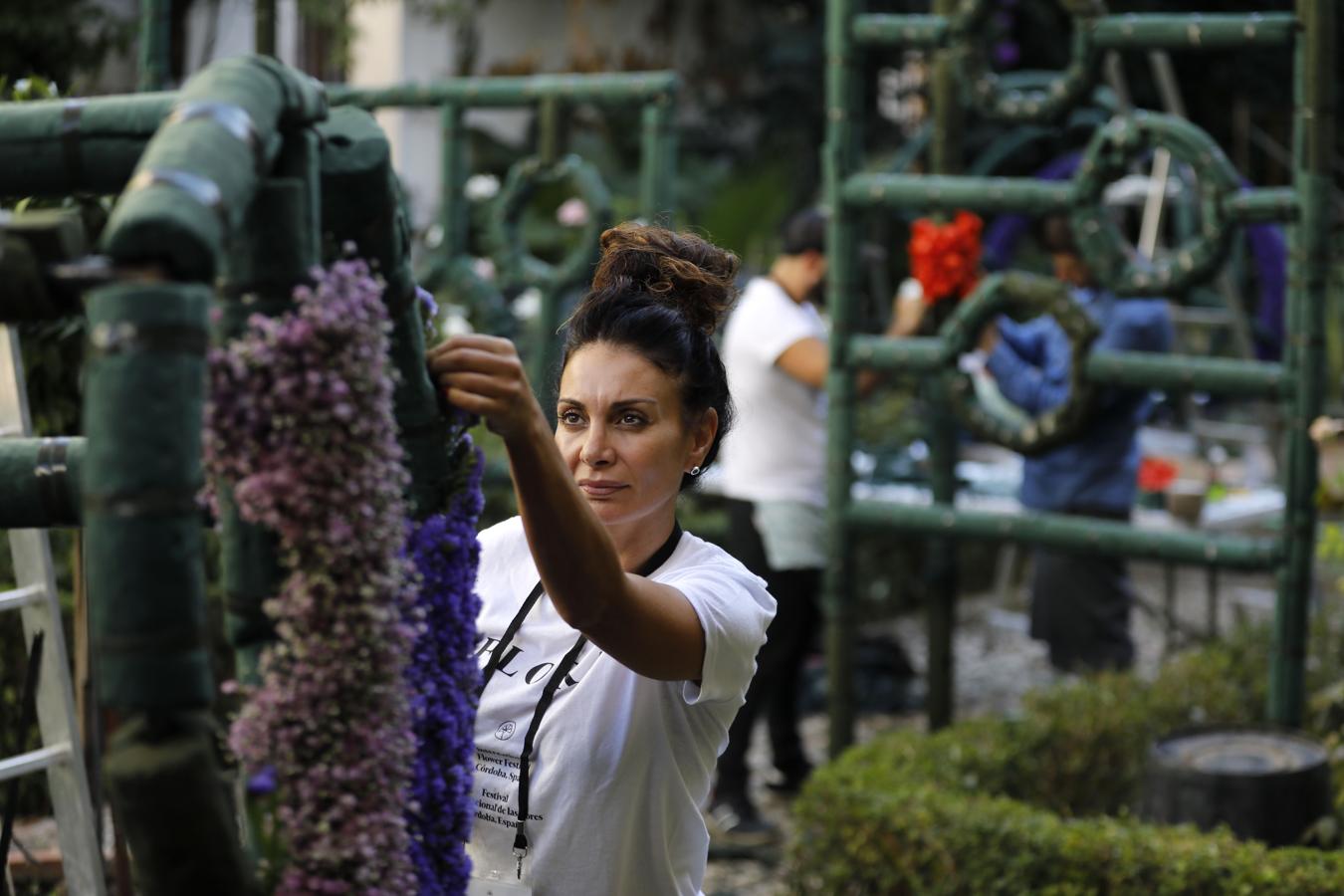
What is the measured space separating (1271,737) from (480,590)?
2712 mm

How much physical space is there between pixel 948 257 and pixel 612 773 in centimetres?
320

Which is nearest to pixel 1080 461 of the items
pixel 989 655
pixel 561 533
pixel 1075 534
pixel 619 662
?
pixel 1075 534

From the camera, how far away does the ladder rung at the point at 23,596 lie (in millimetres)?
2785

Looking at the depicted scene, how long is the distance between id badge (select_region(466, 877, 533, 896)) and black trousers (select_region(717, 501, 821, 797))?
126 inches

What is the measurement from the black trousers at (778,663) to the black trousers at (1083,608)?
81 cm

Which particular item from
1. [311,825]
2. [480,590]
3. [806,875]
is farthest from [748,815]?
[311,825]

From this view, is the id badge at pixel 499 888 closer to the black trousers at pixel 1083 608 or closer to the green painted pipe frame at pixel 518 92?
the green painted pipe frame at pixel 518 92

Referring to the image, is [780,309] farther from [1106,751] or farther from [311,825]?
[311,825]

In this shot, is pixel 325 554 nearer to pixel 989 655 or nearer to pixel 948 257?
pixel 948 257

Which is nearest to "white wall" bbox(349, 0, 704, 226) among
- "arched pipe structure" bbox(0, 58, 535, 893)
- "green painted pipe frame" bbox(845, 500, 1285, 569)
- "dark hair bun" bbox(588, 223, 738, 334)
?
"green painted pipe frame" bbox(845, 500, 1285, 569)

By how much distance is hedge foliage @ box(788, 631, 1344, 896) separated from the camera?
145 inches

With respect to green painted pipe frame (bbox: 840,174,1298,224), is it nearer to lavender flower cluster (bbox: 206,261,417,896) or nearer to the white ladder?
the white ladder

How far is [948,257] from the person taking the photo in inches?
197

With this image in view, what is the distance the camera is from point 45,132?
4.42 feet
